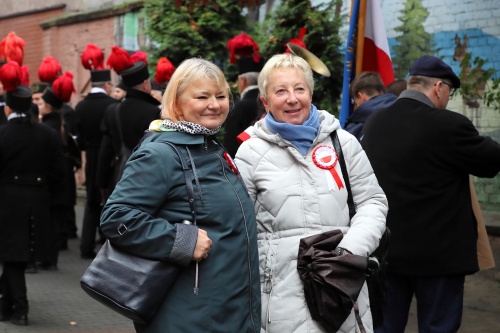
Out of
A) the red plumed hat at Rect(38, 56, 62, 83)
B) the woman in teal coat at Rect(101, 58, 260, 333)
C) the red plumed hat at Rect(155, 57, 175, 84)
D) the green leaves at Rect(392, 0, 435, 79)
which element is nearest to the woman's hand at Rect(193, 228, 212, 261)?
the woman in teal coat at Rect(101, 58, 260, 333)

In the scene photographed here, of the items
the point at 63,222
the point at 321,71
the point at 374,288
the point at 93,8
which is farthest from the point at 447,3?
the point at 93,8

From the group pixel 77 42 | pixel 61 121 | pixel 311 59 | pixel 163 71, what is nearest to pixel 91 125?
pixel 61 121

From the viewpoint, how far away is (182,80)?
3898mm

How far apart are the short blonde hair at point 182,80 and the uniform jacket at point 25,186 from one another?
4.34 meters

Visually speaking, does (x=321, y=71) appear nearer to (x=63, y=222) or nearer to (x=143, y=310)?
(x=143, y=310)

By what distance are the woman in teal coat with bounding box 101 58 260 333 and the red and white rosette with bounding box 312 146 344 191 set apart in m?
0.42

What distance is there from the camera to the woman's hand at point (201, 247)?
3.68m

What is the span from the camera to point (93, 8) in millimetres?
19172

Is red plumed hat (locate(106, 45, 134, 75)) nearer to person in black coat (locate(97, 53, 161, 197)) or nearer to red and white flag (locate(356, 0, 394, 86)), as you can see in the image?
person in black coat (locate(97, 53, 161, 197))

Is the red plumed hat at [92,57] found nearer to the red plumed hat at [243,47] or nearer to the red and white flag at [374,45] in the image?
the red plumed hat at [243,47]

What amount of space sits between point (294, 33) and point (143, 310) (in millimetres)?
7361

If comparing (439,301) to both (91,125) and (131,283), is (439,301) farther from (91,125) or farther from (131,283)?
(91,125)

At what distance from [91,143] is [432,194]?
23.6ft

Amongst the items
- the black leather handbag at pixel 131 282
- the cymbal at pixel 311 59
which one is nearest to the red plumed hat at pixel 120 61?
the cymbal at pixel 311 59
